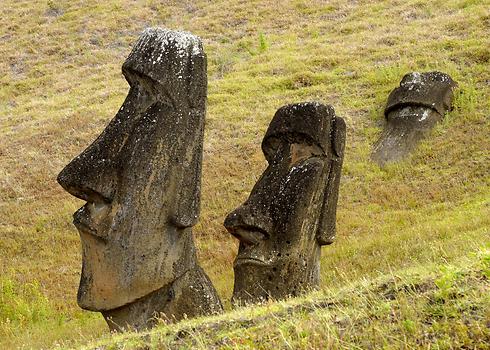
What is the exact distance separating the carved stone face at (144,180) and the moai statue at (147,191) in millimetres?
11

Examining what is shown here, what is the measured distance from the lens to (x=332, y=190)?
10.0m

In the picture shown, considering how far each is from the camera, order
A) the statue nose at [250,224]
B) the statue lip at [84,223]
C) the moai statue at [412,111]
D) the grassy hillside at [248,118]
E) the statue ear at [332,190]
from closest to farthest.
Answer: the statue lip at [84,223]
the statue nose at [250,224]
the statue ear at [332,190]
the grassy hillside at [248,118]
the moai statue at [412,111]

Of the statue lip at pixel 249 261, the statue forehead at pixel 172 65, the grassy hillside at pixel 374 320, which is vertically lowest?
the statue lip at pixel 249 261

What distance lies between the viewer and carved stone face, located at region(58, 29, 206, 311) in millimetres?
8164

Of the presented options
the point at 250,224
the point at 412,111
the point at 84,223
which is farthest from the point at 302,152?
the point at 412,111

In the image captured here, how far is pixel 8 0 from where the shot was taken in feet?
166

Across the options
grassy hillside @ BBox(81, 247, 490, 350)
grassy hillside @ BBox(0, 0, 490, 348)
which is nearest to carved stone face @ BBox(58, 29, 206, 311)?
grassy hillside @ BBox(0, 0, 490, 348)

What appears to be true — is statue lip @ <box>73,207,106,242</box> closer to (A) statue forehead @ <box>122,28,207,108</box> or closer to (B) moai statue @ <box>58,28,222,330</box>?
(B) moai statue @ <box>58,28,222,330</box>

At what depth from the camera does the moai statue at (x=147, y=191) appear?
8.17 metres

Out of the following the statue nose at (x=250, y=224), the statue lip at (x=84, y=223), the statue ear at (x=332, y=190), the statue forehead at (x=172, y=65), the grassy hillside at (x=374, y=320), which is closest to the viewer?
the grassy hillside at (x=374, y=320)

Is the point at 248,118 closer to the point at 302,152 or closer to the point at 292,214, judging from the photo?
the point at 302,152

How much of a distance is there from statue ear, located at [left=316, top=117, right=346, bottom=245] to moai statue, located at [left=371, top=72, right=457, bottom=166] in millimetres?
8935

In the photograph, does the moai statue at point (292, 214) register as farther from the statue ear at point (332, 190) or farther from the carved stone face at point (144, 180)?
the carved stone face at point (144, 180)

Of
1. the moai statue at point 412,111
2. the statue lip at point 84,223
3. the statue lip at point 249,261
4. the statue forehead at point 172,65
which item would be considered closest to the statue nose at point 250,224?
the statue lip at point 249,261
